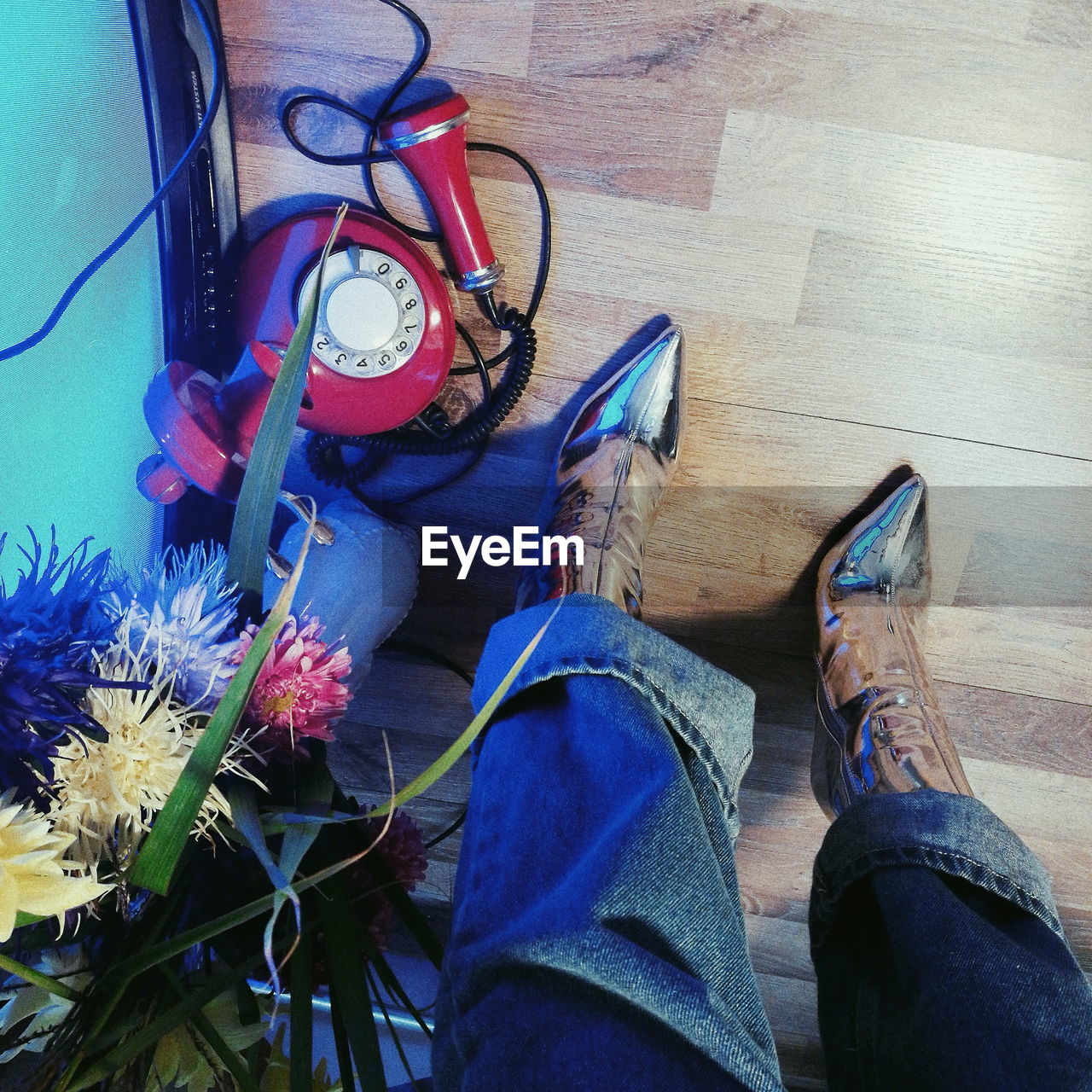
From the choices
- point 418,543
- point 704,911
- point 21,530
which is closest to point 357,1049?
point 704,911

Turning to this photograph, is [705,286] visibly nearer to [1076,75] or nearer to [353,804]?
[1076,75]

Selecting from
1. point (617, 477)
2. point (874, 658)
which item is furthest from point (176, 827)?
point (874, 658)

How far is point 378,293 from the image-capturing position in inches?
29.1

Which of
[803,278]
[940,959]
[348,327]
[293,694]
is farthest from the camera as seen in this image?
[803,278]

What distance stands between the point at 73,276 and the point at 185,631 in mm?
362

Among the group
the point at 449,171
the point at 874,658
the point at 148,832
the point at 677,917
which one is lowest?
the point at 874,658

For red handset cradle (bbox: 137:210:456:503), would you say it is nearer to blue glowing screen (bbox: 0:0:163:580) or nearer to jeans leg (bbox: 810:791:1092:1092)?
blue glowing screen (bbox: 0:0:163:580)

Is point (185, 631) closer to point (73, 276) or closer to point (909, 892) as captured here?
point (73, 276)

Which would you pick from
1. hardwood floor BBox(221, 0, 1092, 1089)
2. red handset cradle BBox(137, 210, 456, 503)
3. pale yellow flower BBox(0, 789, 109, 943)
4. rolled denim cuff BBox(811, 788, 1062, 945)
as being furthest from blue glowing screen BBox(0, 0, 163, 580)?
rolled denim cuff BBox(811, 788, 1062, 945)

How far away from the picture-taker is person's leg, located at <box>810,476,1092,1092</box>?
538mm

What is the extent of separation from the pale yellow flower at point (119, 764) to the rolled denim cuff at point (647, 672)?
31 centimetres

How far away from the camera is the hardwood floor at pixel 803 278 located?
0.80m

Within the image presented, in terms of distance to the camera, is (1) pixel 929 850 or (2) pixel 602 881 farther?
(1) pixel 929 850

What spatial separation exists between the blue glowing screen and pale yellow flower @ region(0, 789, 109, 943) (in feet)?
0.99
